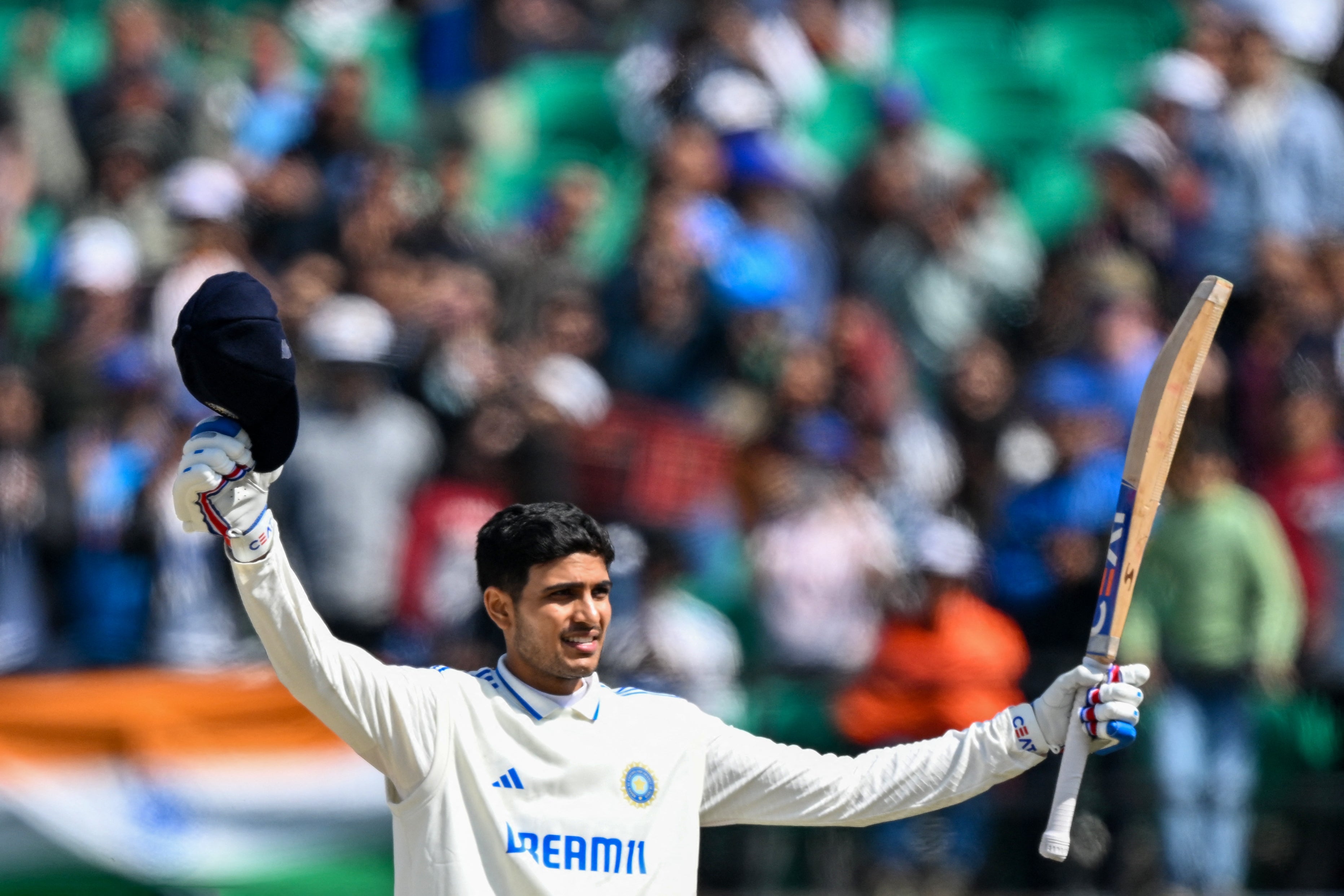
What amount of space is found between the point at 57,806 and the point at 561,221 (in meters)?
4.54

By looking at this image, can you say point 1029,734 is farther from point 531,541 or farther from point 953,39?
point 953,39

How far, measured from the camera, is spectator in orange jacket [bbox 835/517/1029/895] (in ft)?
27.4

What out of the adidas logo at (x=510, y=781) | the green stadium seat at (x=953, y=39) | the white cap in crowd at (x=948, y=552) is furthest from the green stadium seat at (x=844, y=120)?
the adidas logo at (x=510, y=781)

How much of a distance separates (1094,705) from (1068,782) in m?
0.21

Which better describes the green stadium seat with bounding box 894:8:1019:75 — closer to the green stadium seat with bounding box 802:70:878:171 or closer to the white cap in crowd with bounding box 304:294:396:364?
the green stadium seat with bounding box 802:70:878:171

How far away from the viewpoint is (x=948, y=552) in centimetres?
853

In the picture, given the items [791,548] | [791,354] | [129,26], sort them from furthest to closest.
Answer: [129,26], [791,354], [791,548]

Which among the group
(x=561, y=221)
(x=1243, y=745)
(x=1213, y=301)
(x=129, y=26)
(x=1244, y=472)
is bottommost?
(x=1243, y=745)

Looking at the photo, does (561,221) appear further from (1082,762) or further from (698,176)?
(1082,762)

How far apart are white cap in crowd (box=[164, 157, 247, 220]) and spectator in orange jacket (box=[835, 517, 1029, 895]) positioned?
A: 4289 millimetres

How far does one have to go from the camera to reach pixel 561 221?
10836mm

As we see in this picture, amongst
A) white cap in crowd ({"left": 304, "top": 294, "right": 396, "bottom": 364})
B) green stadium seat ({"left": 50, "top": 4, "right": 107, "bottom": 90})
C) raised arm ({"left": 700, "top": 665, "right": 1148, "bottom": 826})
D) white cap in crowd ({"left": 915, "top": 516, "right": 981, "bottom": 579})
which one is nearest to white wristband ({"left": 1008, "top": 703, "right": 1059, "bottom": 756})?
raised arm ({"left": 700, "top": 665, "right": 1148, "bottom": 826})

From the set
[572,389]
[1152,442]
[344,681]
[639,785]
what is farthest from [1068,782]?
[572,389]

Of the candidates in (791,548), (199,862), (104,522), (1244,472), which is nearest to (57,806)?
(199,862)
